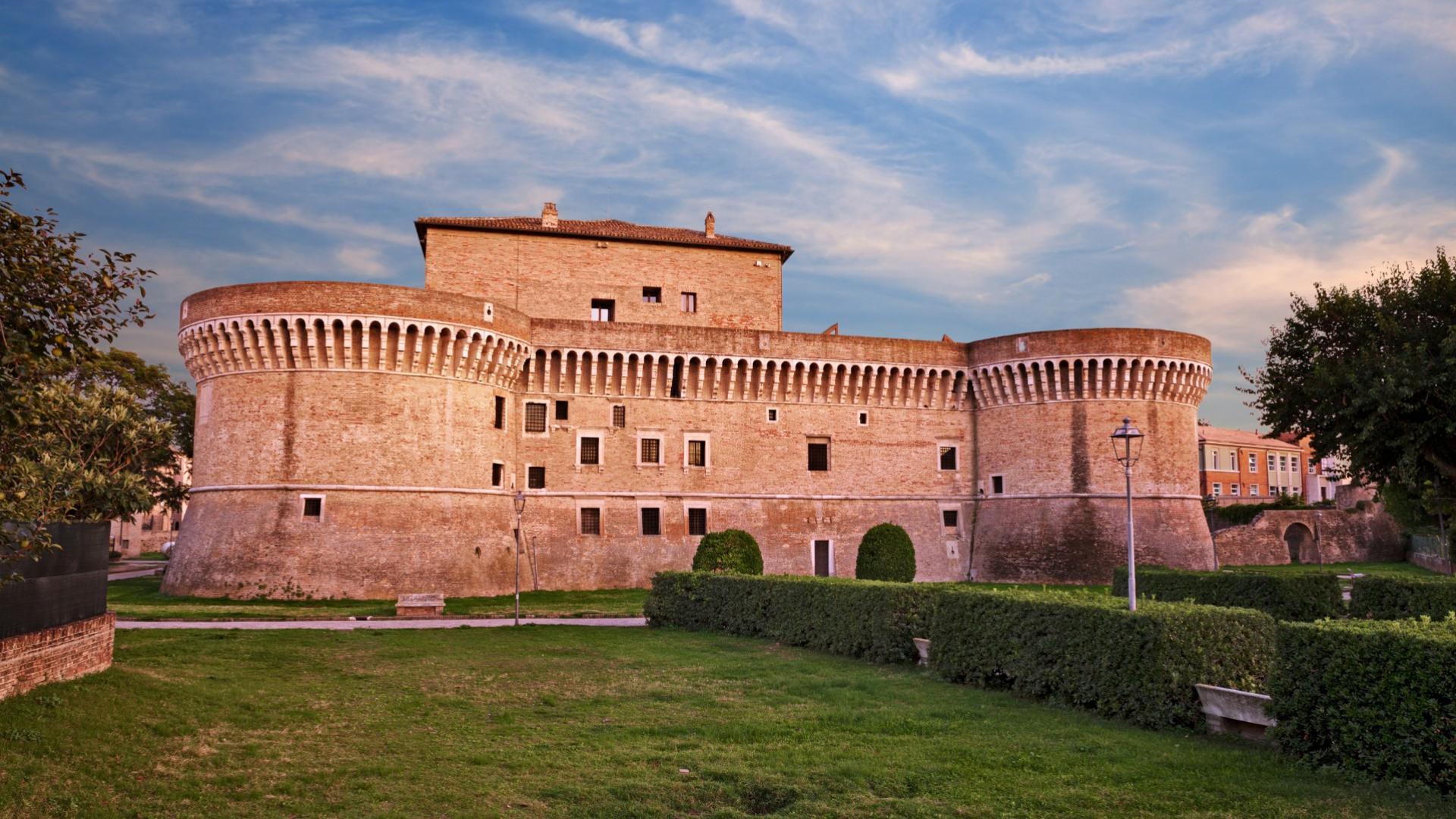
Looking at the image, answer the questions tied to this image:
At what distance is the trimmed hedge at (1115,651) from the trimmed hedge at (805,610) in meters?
2.01

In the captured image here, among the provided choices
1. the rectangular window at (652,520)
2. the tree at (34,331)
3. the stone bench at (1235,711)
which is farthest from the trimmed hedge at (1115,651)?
the rectangular window at (652,520)

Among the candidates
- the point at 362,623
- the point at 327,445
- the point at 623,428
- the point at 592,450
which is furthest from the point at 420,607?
the point at 623,428

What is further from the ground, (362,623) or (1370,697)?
(1370,697)

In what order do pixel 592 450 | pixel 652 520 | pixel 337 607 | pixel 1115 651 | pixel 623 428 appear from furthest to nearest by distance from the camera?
pixel 623 428, pixel 652 520, pixel 592 450, pixel 337 607, pixel 1115 651

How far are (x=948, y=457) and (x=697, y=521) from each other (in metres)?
11.5

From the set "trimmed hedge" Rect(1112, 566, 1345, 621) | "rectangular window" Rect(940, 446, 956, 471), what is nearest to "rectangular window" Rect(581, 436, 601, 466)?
"rectangular window" Rect(940, 446, 956, 471)

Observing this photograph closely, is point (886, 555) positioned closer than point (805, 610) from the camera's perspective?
No

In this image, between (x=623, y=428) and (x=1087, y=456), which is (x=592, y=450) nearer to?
(x=623, y=428)

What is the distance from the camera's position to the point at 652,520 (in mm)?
37031

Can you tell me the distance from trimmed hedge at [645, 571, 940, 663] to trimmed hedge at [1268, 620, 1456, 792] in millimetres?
6711

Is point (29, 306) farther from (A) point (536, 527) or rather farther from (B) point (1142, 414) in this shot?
(B) point (1142, 414)

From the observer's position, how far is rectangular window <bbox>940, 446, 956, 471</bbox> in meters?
41.6

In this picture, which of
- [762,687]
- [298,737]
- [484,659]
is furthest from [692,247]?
[298,737]

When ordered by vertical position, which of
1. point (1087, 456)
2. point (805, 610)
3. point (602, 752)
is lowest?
point (602, 752)
